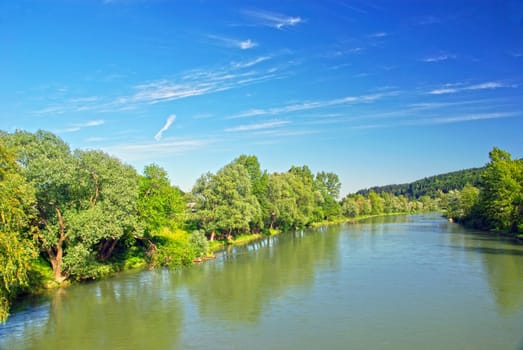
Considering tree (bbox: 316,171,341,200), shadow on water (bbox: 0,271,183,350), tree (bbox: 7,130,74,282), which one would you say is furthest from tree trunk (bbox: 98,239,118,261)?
tree (bbox: 316,171,341,200)

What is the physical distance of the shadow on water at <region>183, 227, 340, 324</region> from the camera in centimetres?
2478

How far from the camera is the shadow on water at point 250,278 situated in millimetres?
24777

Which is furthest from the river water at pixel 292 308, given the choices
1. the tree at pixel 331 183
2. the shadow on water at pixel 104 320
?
the tree at pixel 331 183

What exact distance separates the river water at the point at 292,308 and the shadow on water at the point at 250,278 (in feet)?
0.45

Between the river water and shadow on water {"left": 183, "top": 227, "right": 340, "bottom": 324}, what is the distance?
5.4 inches

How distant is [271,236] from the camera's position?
70.6 meters

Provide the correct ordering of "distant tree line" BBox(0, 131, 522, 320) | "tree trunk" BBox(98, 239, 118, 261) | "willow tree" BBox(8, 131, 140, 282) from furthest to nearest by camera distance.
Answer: "tree trunk" BBox(98, 239, 118, 261), "willow tree" BBox(8, 131, 140, 282), "distant tree line" BBox(0, 131, 522, 320)

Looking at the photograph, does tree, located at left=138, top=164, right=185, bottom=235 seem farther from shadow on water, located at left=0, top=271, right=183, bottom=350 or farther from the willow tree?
shadow on water, located at left=0, top=271, right=183, bottom=350

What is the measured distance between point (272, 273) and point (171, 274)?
893 centimetres

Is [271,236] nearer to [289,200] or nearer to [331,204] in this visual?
[289,200]

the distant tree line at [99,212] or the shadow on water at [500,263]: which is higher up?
the distant tree line at [99,212]

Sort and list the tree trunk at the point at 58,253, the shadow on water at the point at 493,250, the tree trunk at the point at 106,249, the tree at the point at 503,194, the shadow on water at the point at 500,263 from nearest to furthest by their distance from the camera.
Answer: the shadow on water at the point at 500,263 < the tree trunk at the point at 58,253 < the tree trunk at the point at 106,249 < the shadow on water at the point at 493,250 < the tree at the point at 503,194

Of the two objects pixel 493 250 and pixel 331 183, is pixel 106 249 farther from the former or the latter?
pixel 331 183

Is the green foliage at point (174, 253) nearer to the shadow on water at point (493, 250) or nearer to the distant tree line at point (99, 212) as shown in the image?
the distant tree line at point (99, 212)
